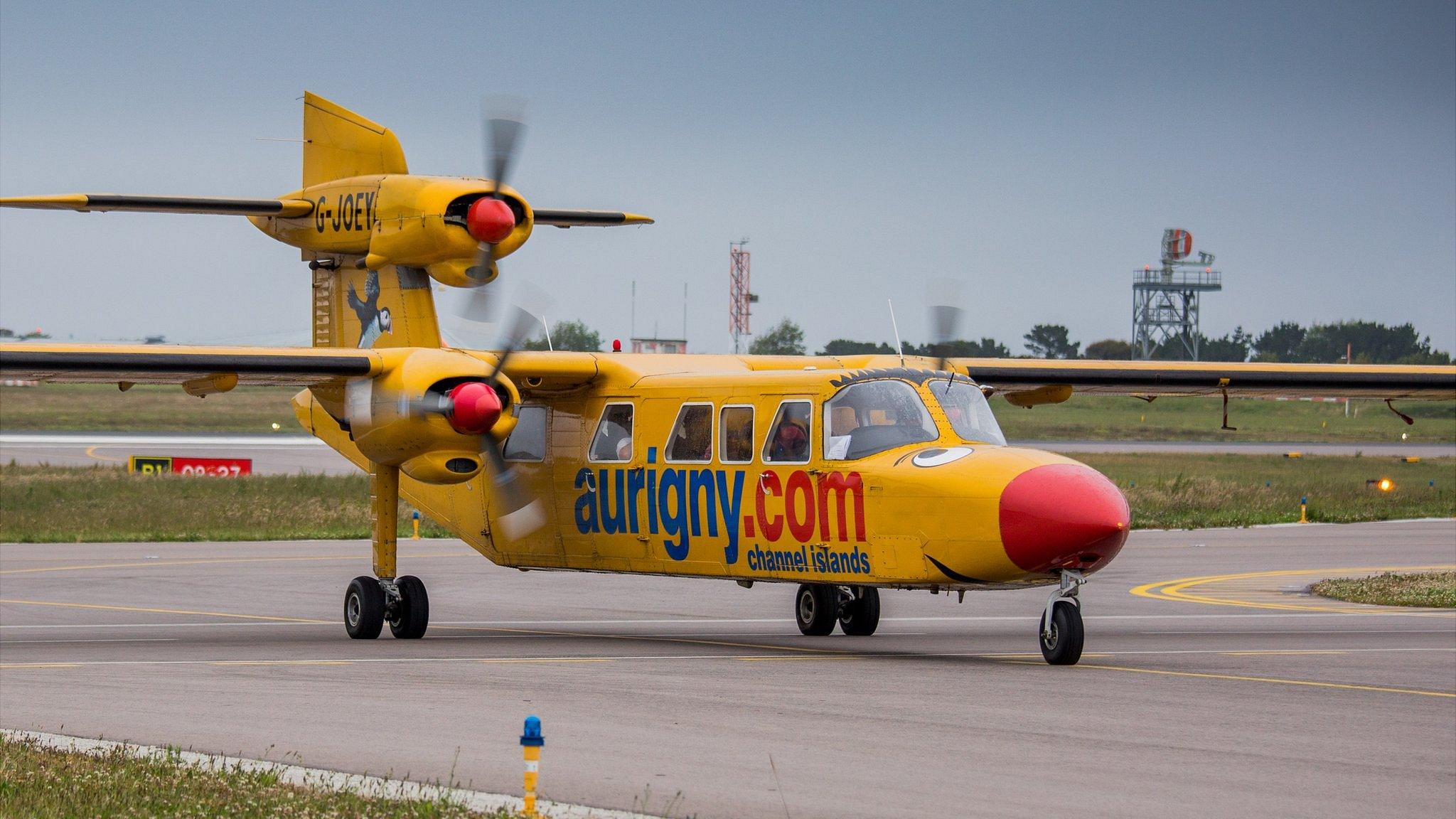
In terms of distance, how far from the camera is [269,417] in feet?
302

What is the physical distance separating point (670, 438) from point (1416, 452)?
55.7 m

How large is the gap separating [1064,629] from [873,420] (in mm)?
2607

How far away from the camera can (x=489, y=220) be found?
17.3m

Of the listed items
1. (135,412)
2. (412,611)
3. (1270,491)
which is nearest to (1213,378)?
(412,611)


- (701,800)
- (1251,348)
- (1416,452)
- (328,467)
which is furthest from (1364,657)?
(1251,348)

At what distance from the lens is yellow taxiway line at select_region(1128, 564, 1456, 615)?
2077cm

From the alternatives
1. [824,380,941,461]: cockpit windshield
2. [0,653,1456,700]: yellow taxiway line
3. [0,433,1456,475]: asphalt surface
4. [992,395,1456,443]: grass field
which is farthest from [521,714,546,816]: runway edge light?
[992,395,1456,443]: grass field

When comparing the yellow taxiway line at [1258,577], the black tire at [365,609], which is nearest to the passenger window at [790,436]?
the black tire at [365,609]

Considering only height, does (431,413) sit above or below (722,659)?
above

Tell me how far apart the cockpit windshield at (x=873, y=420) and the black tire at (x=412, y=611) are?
5.09 m

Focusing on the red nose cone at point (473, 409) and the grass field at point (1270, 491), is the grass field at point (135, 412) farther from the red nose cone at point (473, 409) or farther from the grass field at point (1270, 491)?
the red nose cone at point (473, 409)

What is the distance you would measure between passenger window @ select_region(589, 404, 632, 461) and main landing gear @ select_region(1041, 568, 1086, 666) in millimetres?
5130

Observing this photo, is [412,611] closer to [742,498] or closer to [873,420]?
[742,498]

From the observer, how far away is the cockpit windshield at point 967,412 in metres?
14.8
